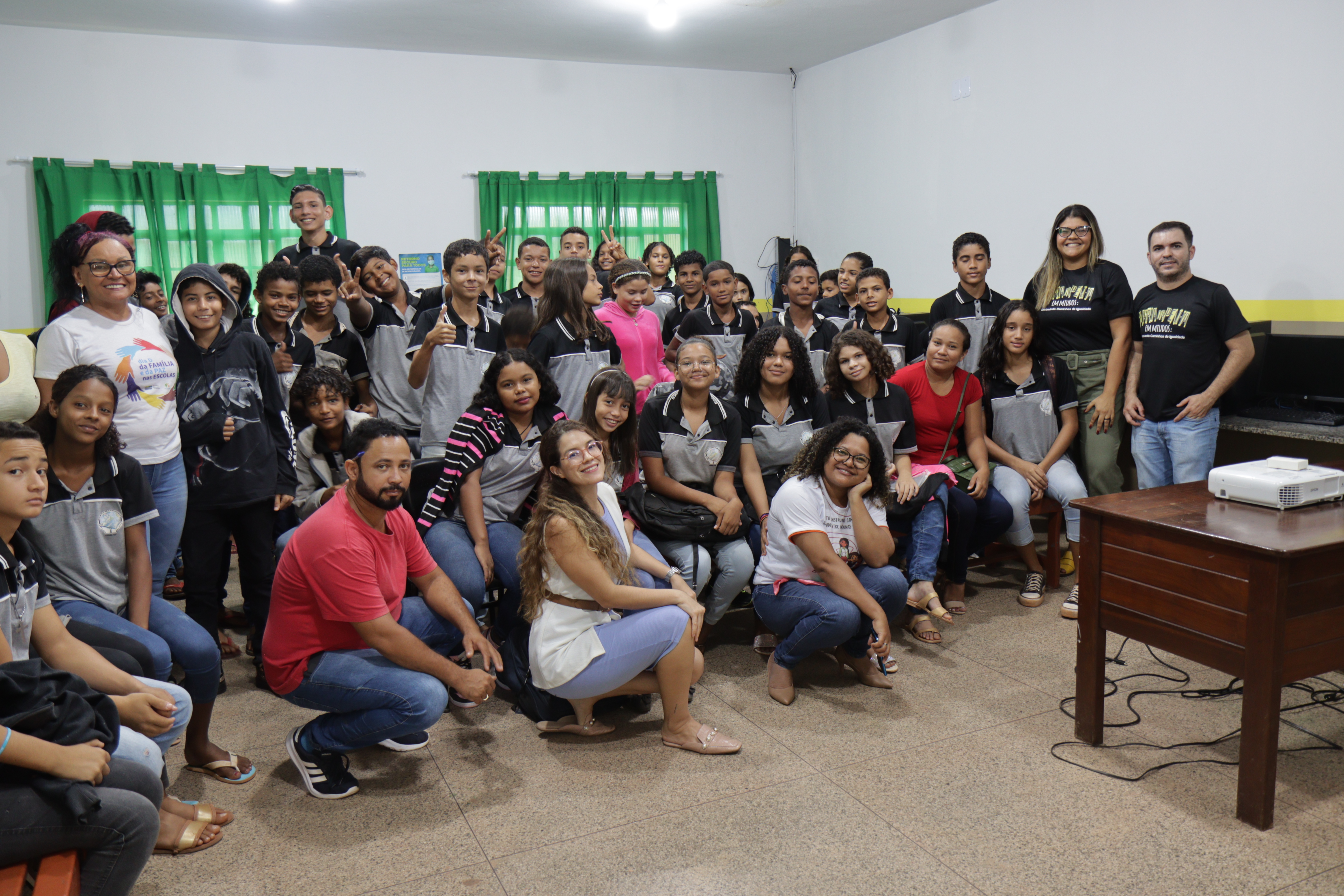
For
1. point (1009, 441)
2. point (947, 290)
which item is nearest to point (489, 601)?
point (1009, 441)

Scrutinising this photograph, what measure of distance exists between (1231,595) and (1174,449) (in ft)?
6.12

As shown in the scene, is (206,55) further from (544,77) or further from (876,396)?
(876,396)

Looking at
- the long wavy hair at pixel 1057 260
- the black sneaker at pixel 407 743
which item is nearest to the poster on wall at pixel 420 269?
the long wavy hair at pixel 1057 260

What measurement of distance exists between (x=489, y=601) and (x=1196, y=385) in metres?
3.00

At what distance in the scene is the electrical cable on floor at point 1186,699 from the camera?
2.54m

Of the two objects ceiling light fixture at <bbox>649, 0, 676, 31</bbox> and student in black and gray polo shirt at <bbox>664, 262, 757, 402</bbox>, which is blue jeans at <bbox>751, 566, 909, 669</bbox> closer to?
student in black and gray polo shirt at <bbox>664, 262, 757, 402</bbox>

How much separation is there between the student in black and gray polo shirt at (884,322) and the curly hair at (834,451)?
4.33ft

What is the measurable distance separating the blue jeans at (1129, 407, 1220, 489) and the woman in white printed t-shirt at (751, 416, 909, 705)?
1529 millimetres

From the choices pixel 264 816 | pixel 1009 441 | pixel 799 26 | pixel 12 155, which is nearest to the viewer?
pixel 264 816

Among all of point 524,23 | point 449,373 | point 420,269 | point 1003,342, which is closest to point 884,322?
point 1003,342

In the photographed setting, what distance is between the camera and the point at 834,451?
302cm

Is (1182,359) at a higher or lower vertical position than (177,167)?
lower

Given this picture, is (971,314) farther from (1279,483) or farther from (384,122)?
(384,122)

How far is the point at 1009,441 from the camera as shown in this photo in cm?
411
